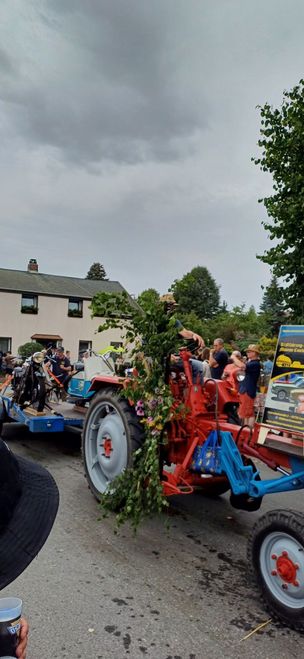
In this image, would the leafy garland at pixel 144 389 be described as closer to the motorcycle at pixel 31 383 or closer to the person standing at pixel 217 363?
the motorcycle at pixel 31 383

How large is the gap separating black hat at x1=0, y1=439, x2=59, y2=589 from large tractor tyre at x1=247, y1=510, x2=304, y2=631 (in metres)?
1.98

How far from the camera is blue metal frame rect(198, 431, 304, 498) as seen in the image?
340 centimetres

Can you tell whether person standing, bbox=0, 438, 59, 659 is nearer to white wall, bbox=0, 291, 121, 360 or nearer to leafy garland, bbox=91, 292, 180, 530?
leafy garland, bbox=91, 292, 180, 530

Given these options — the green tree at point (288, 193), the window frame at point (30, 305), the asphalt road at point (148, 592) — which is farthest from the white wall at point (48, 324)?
the asphalt road at point (148, 592)

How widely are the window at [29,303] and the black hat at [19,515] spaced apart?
105 feet

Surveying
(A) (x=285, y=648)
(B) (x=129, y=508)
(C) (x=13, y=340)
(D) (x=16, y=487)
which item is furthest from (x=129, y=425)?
(C) (x=13, y=340)

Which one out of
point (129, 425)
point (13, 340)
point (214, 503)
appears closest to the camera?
point (129, 425)

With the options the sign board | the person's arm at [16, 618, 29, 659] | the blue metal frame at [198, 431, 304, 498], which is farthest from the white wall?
the person's arm at [16, 618, 29, 659]

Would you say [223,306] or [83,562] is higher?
[223,306]

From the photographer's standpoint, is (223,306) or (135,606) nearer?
(135,606)

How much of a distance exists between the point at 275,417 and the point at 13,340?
30.2 m

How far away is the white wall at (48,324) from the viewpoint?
31734mm

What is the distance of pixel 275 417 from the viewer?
3240 millimetres

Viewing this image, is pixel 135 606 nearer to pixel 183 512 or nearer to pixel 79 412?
pixel 183 512
